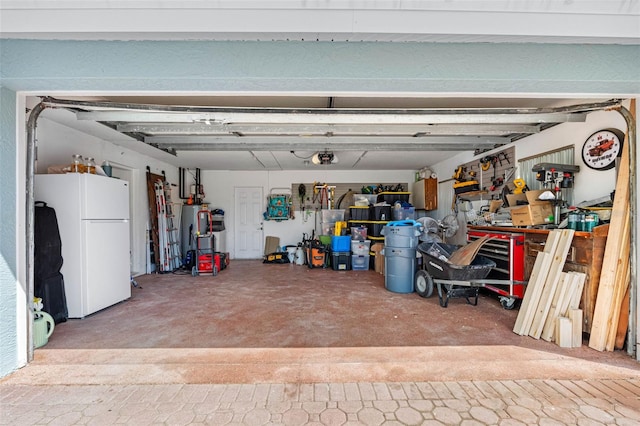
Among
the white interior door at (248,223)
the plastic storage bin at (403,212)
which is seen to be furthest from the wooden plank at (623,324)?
the white interior door at (248,223)

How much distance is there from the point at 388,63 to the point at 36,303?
3.92m

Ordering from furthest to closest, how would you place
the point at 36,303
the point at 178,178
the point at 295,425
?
the point at 178,178, the point at 36,303, the point at 295,425

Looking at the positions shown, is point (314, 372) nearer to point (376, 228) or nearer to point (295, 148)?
point (295, 148)

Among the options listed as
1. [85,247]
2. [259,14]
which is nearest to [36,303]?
[85,247]

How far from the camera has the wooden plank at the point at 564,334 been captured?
264 centimetres

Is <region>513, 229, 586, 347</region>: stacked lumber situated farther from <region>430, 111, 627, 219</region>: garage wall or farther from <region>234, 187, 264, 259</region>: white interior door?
<region>234, 187, 264, 259</region>: white interior door

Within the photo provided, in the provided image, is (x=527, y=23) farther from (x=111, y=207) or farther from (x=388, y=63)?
(x=111, y=207)


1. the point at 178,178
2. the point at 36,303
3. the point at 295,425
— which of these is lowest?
the point at 295,425

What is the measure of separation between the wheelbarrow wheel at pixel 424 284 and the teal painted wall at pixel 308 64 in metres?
2.80

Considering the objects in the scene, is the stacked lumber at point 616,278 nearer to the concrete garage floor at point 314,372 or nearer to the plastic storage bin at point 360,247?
the concrete garage floor at point 314,372

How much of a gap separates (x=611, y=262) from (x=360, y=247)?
4.35 meters

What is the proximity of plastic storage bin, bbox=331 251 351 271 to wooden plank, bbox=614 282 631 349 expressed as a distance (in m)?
4.50

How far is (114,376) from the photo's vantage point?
2.24 m

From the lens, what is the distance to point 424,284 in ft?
13.8
